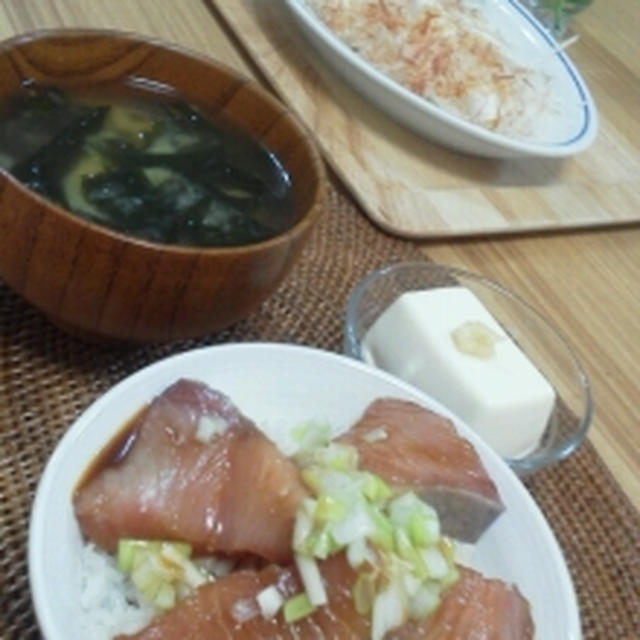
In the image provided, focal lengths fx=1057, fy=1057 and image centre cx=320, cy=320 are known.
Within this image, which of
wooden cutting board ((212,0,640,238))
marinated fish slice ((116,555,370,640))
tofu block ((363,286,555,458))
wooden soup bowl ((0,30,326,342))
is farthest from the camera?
wooden cutting board ((212,0,640,238))

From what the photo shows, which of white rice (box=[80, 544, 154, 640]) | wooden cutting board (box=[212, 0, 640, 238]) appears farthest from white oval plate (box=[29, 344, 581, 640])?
wooden cutting board (box=[212, 0, 640, 238])

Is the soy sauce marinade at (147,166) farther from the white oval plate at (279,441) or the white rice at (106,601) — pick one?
the white rice at (106,601)

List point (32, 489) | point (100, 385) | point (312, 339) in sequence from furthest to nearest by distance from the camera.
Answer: point (312, 339), point (100, 385), point (32, 489)

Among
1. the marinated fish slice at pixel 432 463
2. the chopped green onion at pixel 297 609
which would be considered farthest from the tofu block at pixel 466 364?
the chopped green onion at pixel 297 609

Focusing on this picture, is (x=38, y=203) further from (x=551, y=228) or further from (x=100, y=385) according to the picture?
(x=551, y=228)

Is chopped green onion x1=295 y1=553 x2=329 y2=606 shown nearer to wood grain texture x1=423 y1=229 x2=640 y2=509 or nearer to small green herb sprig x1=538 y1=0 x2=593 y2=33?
wood grain texture x1=423 y1=229 x2=640 y2=509

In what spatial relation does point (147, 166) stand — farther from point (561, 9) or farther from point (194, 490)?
point (561, 9)

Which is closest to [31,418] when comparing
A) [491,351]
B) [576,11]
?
[491,351]
